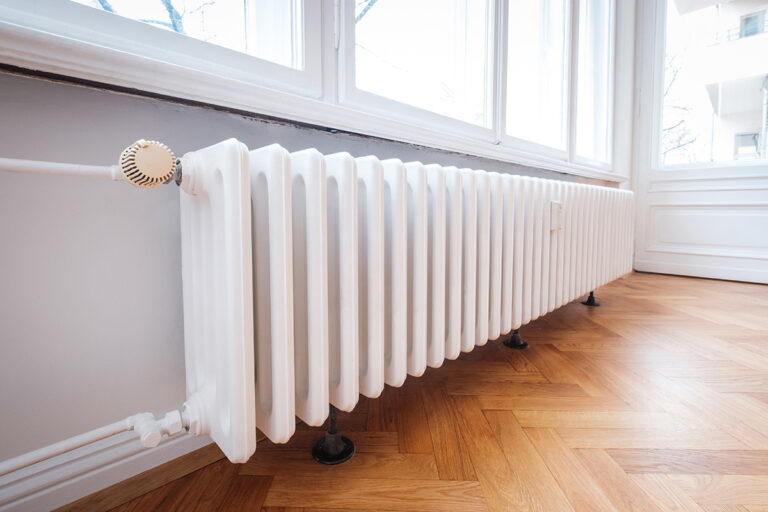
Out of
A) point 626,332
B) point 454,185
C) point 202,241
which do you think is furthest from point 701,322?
point 202,241

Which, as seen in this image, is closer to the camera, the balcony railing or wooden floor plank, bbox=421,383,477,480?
wooden floor plank, bbox=421,383,477,480

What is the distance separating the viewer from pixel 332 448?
2.43 ft

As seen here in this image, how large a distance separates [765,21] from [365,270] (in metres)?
3.50

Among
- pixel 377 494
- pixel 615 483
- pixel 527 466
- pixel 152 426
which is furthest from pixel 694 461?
pixel 152 426

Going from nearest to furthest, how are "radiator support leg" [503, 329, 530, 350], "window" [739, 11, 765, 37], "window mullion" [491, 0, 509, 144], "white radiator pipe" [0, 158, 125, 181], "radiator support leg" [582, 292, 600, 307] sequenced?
"white radiator pipe" [0, 158, 125, 181] < "radiator support leg" [503, 329, 530, 350] < "window mullion" [491, 0, 509, 144] < "radiator support leg" [582, 292, 600, 307] < "window" [739, 11, 765, 37]

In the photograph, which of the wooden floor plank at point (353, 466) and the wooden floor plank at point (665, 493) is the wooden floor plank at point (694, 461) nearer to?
the wooden floor plank at point (665, 493)

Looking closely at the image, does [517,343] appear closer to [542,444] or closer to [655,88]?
[542,444]

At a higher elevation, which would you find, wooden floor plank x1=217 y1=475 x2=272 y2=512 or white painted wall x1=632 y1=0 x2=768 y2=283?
white painted wall x1=632 y1=0 x2=768 y2=283

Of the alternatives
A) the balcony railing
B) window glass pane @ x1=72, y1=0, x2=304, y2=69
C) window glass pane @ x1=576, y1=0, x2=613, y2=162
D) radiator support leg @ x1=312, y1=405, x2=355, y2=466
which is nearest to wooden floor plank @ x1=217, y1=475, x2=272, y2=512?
radiator support leg @ x1=312, y1=405, x2=355, y2=466

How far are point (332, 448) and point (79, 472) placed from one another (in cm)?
42

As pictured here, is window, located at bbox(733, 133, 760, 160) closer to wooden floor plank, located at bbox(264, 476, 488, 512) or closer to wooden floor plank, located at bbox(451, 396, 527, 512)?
wooden floor plank, located at bbox(451, 396, 527, 512)

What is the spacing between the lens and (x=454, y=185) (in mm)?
851

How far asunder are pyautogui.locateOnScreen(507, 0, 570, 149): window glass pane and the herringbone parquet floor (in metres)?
1.17

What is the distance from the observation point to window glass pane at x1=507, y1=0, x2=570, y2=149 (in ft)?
5.93
